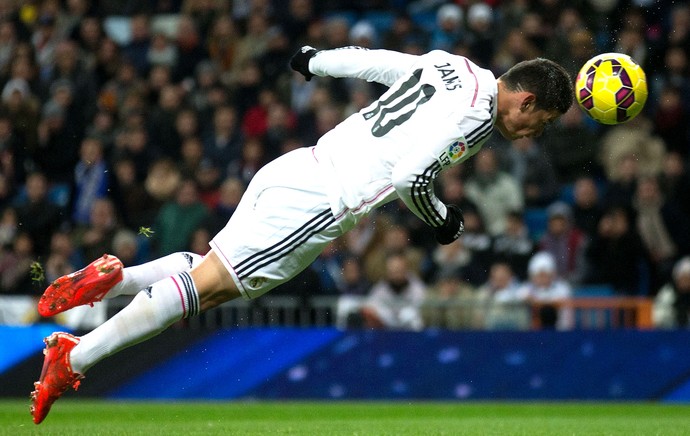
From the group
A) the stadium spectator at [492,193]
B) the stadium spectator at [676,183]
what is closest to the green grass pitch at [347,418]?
the stadium spectator at [492,193]

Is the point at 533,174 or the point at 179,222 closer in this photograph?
the point at 179,222

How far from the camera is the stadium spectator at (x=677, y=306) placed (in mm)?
12242

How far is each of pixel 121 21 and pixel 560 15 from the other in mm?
6412

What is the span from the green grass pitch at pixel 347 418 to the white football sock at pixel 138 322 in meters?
1.10

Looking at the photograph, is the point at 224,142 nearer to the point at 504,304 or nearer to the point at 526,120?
the point at 504,304

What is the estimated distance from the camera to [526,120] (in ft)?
21.6

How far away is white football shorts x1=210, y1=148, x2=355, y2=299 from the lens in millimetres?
6418

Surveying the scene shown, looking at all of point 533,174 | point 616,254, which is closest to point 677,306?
point 616,254

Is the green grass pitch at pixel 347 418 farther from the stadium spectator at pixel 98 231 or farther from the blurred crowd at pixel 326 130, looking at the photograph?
the stadium spectator at pixel 98 231

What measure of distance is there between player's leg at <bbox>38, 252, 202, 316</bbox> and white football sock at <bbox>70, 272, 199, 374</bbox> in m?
0.31

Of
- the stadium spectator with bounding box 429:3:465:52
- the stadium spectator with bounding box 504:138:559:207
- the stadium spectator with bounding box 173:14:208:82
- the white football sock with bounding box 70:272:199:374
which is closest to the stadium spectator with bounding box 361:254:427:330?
the stadium spectator with bounding box 504:138:559:207

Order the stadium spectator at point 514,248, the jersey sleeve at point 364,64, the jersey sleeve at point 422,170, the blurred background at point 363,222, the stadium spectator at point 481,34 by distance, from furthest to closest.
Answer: the stadium spectator at point 481,34, the stadium spectator at point 514,248, the blurred background at point 363,222, the jersey sleeve at point 364,64, the jersey sleeve at point 422,170

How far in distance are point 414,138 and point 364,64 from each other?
2.30 ft

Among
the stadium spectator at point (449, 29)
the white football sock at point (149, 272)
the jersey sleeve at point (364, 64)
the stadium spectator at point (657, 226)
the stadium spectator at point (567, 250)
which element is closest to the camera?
the white football sock at point (149, 272)
